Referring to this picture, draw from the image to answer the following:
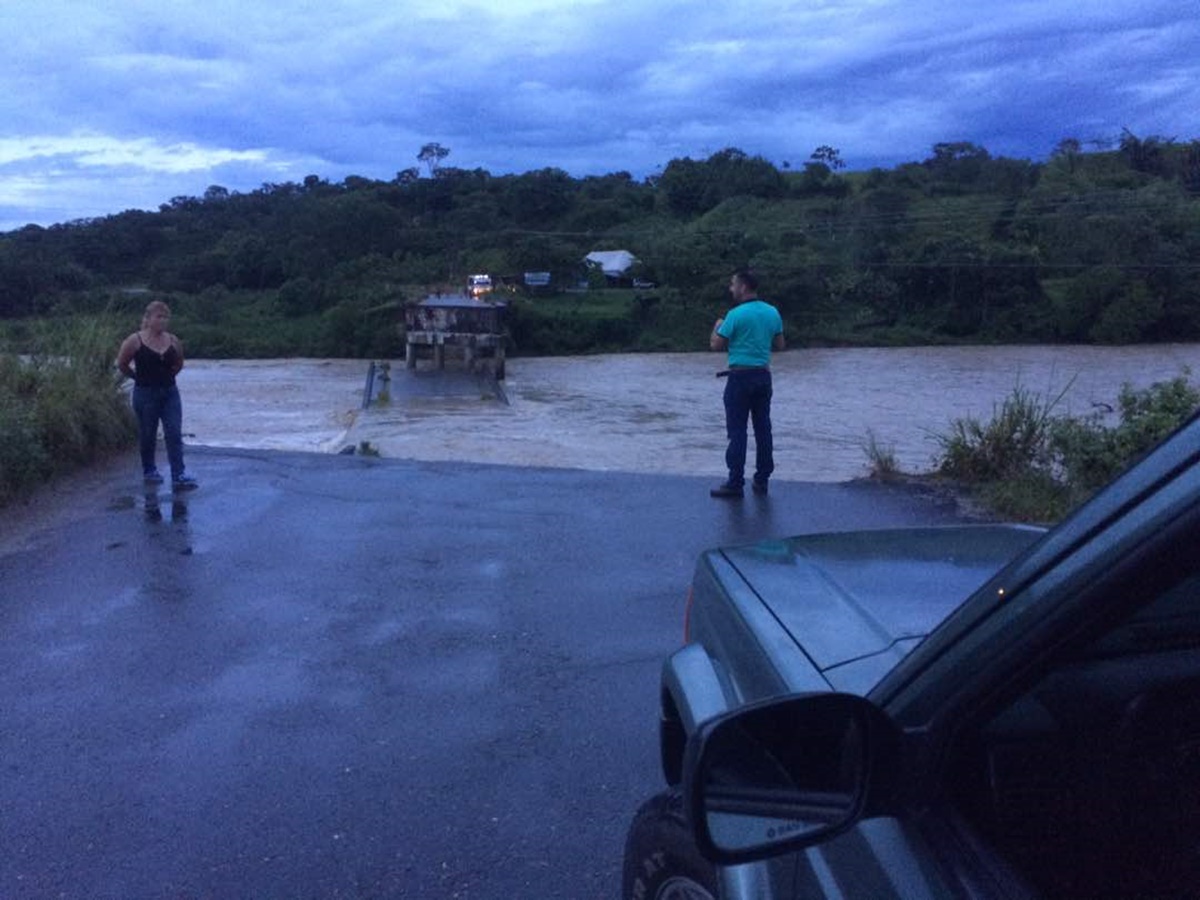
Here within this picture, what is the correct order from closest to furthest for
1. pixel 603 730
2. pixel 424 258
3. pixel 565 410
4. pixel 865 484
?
pixel 603 730
pixel 865 484
pixel 565 410
pixel 424 258

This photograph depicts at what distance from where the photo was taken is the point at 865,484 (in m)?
11.0

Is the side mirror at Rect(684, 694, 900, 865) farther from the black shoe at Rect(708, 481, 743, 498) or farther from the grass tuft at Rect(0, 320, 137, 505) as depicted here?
the grass tuft at Rect(0, 320, 137, 505)

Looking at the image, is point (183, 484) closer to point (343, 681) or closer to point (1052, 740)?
point (343, 681)

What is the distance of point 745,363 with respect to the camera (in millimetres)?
9766

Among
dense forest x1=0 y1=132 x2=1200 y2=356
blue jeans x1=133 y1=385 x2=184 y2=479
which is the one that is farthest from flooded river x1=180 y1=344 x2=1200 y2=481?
blue jeans x1=133 y1=385 x2=184 y2=479

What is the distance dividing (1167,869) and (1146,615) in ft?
1.18

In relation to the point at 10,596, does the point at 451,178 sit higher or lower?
higher

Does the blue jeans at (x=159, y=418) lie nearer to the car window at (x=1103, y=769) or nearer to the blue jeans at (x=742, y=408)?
the blue jeans at (x=742, y=408)

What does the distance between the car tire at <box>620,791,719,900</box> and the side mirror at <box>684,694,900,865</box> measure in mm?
420

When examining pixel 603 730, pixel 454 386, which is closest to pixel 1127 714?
pixel 603 730

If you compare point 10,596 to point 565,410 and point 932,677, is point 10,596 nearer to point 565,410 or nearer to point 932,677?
point 932,677

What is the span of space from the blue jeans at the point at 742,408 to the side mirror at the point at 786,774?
7991 mm

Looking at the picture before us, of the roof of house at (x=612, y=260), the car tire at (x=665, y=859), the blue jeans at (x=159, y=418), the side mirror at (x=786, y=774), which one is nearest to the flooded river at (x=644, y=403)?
the blue jeans at (x=159, y=418)

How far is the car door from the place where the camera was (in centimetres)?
157
